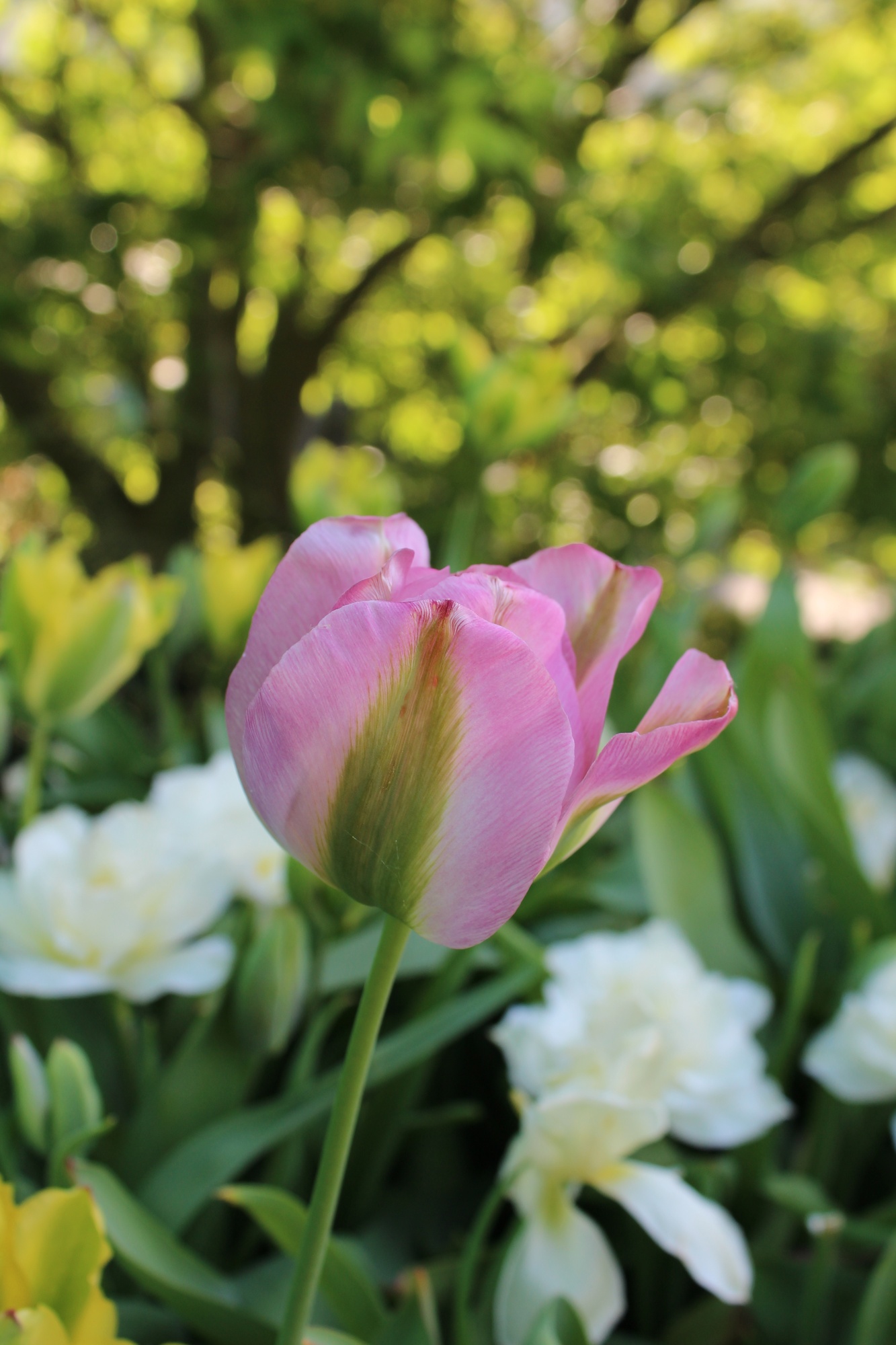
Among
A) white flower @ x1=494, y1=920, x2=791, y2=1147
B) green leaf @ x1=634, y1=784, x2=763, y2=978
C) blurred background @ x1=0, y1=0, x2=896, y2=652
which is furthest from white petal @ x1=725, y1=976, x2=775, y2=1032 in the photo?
blurred background @ x1=0, y1=0, x2=896, y2=652

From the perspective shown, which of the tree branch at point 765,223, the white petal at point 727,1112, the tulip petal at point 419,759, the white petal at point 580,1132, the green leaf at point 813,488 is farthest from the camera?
the tree branch at point 765,223

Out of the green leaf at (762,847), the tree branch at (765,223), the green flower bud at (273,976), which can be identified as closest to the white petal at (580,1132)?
the green flower bud at (273,976)

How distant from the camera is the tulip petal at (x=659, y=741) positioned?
0.20 meters

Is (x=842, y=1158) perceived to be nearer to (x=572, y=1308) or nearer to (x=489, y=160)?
(x=572, y=1308)

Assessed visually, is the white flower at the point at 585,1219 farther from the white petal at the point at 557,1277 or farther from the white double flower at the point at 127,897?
the white double flower at the point at 127,897

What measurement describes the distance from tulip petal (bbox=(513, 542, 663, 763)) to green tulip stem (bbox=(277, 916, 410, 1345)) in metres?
0.06

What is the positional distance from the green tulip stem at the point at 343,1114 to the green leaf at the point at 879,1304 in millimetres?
282

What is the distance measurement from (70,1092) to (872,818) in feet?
2.10

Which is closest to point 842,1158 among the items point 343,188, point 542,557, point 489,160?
point 542,557

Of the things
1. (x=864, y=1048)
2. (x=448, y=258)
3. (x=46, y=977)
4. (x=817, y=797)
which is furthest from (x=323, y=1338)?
(x=448, y=258)

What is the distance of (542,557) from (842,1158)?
49 cm

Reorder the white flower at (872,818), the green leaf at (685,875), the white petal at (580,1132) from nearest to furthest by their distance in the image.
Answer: the white petal at (580,1132) < the green leaf at (685,875) < the white flower at (872,818)


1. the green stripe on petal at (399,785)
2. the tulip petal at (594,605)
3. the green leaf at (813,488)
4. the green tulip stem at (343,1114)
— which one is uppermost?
the tulip petal at (594,605)

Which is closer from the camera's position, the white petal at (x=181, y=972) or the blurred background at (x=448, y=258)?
the white petal at (x=181, y=972)
